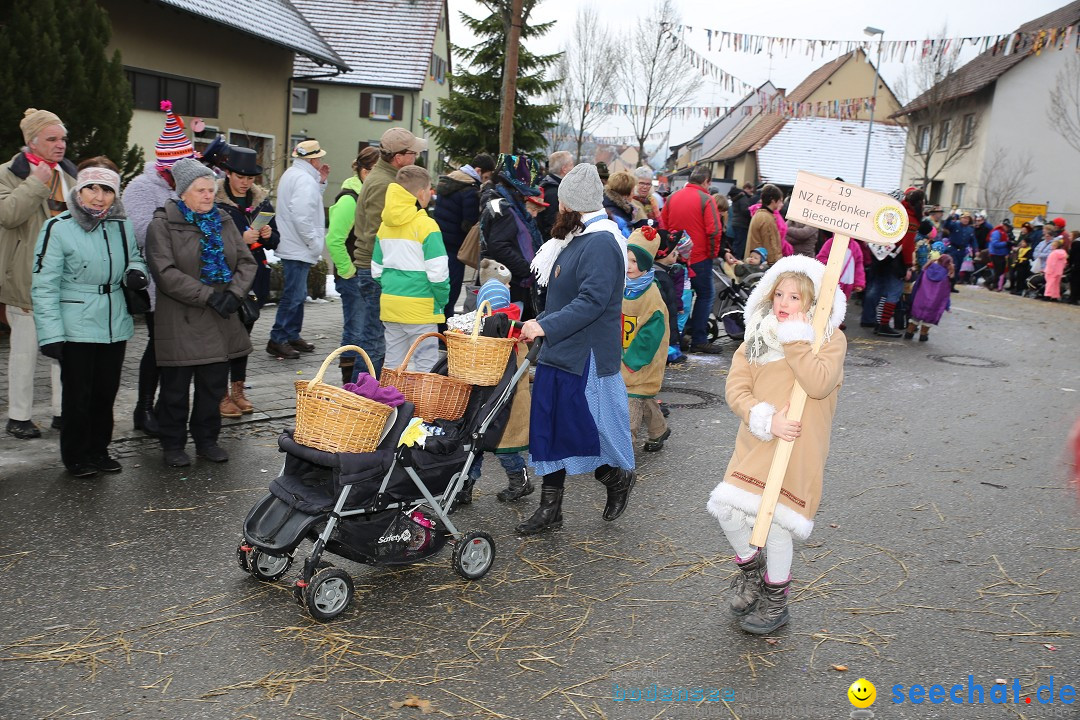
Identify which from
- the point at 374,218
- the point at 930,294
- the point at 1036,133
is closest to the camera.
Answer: the point at 374,218

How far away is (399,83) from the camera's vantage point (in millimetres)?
39844

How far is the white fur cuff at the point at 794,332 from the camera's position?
409 cm

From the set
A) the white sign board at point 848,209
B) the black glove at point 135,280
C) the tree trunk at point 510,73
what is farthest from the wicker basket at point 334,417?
the tree trunk at point 510,73

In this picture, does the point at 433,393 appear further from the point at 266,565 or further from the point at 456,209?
the point at 456,209

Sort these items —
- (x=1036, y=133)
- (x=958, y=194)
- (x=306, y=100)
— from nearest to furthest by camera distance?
(x=1036, y=133) → (x=958, y=194) → (x=306, y=100)

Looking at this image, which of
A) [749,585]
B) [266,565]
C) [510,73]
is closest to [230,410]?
[266,565]

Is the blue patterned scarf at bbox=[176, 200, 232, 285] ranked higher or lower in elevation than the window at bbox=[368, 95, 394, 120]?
lower

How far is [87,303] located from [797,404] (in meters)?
4.43

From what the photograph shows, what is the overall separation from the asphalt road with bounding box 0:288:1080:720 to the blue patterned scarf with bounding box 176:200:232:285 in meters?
1.30

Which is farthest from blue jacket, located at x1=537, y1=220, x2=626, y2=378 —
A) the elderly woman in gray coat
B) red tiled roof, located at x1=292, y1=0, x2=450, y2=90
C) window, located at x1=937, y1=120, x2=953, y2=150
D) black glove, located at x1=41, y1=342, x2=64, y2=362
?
window, located at x1=937, y1=120, x2=953, y2=150

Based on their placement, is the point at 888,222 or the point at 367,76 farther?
the point at 367,76

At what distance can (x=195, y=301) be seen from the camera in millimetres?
6074

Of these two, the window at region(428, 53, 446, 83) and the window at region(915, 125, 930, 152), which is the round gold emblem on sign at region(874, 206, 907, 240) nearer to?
the window at region(428, 53, 446, 83)

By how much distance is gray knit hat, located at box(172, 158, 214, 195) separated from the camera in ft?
19.8
